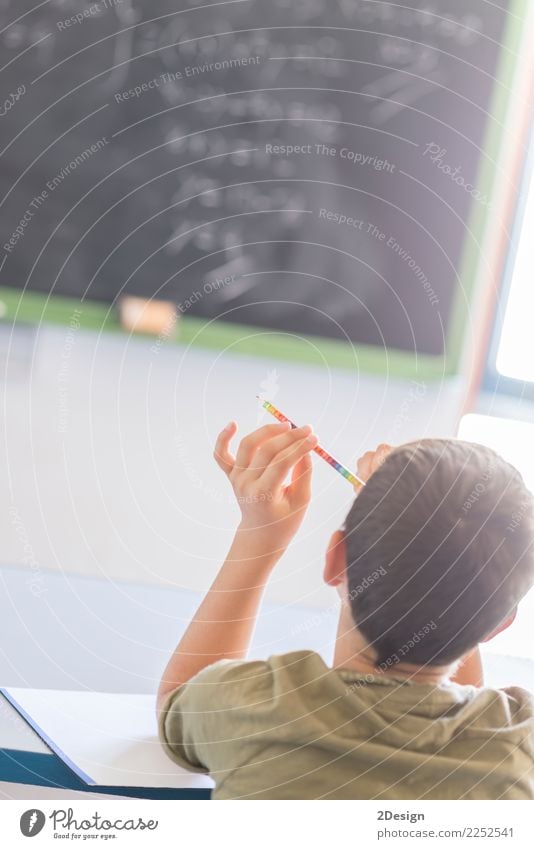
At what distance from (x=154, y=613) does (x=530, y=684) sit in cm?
29

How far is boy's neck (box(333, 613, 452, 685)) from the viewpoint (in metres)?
0.57

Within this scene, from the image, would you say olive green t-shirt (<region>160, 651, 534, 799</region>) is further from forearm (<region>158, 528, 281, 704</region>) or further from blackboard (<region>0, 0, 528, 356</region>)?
blackboard (<region>0, 0, 528, 356</region>)

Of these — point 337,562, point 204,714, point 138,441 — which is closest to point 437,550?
point 337,562

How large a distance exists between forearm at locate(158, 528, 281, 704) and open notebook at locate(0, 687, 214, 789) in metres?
0.03

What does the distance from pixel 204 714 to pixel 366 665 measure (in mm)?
109

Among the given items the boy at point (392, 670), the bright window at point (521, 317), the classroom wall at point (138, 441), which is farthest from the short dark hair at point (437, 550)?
the bright window at point (521, 317)

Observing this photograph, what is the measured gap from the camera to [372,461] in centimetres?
66

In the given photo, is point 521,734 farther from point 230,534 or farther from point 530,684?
point 230,534

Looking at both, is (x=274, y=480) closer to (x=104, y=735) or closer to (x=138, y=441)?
(x=104, y=735)

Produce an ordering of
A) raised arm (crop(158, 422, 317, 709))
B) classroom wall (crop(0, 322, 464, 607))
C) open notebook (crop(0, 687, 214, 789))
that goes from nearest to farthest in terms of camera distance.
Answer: open notebook (crop(0, 687, 214, 789)), raised arm (crop(158, 422, 317, 709)), classroom wall (crop(0, 322, 464, 607))

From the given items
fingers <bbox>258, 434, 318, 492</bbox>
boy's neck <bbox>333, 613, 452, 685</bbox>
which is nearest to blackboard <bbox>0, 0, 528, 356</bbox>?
fingers <bbox>258, 434, 318, 492</bbox>

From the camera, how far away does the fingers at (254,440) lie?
2.10 feet

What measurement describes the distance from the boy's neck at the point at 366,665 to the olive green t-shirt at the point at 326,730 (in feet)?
0.05

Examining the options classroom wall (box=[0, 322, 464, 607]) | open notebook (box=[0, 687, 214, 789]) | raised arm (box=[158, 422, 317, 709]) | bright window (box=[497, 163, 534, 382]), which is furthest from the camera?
bright window (box=[497, 163, 534, 382])
